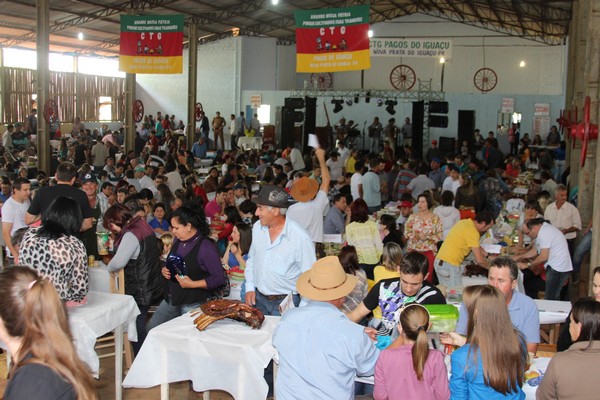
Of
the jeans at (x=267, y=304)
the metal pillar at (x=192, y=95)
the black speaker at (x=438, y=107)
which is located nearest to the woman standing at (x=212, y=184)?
the jeans at (x=267, y=304)

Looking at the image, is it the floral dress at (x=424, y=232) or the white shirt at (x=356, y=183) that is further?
the white shirt at (x=356, y=183)

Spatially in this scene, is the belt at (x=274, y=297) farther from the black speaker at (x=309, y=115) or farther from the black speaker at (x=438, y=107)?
the black speaker at (x=438, y=107)

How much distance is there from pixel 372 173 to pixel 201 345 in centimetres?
732

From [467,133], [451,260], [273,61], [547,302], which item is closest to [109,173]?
[451,260]

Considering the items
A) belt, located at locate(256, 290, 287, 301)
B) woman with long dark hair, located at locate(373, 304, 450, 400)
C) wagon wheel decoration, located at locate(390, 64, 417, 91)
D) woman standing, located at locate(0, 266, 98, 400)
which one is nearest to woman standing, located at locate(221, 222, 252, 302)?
belt, located at locate(256, 290, 287, 301)

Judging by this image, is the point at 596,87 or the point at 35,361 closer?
the point at 35,361

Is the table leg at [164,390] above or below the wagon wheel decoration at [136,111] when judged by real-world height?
below

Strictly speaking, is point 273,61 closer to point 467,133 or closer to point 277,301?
point 467,133

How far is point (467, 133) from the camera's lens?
2603 centimetres

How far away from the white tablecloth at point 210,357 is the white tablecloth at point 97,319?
1.07ft

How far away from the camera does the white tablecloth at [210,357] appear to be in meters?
4.38

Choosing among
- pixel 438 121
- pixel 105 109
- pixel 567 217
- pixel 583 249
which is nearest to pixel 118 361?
pixel 583 249

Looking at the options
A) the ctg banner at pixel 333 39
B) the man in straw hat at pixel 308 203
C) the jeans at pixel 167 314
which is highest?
the ctg banner at pixel 333 39

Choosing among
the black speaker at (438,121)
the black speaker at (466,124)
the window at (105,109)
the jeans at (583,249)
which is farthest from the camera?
the window at (105,109)
